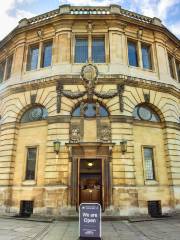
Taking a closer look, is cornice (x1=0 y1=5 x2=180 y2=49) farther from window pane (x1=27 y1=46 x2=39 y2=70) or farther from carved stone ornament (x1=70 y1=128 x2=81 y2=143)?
carved stone ornament (x1=70 y1=128 x2=81 y2=143)

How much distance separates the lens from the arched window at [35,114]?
17250 millimetres

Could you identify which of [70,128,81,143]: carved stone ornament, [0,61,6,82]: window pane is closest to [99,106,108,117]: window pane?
[70,128,81,143]: carved stone ornament

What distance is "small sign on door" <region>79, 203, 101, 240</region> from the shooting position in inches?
349

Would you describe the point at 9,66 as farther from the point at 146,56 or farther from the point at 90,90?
the point at 146,56

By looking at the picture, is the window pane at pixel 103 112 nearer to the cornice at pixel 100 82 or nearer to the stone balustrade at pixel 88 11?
the cornice at pixel 100 82

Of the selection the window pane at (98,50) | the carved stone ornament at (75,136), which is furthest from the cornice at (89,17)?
the carved stone ornament at (75,136)

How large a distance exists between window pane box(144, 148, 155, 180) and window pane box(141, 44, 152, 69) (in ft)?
23.4

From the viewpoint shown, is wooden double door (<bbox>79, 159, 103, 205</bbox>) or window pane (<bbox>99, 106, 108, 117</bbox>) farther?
window pane (<bbox>99, 106, 108, 117</bbox>)

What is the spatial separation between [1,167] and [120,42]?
513 inches

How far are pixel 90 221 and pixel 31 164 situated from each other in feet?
28.4

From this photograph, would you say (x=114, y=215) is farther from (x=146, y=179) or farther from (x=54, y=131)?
(x=54, y=131)

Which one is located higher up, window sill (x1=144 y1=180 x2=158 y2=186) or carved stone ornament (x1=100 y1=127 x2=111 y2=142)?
carved stone ornament (x1=100 y1=127 x2=111 y2=142)

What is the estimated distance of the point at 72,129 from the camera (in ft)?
52.6

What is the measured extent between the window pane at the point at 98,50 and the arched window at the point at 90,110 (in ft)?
12.8
